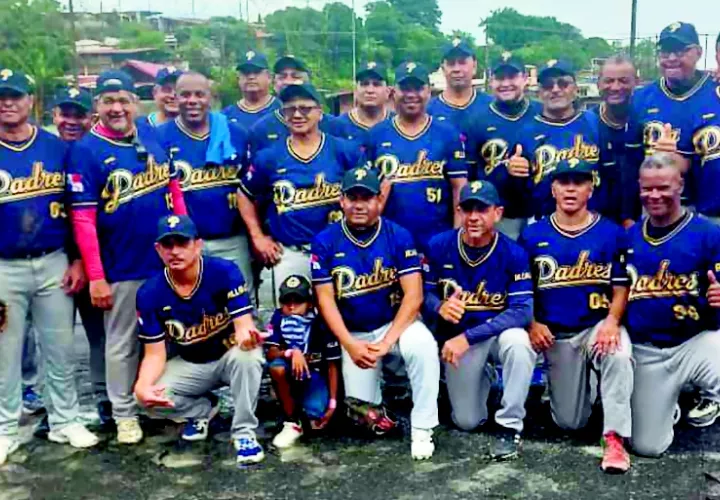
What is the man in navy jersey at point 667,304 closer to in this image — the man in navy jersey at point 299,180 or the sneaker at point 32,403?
the man in navy jersey at point 299,180

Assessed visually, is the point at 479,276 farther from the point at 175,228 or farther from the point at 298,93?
the point at 175,228

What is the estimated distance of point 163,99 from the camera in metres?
6.62

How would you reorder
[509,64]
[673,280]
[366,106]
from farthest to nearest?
[366,106] → [509,64] → [673,280]

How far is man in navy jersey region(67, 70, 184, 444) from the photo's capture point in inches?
195

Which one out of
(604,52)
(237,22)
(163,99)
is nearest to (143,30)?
(237,22)

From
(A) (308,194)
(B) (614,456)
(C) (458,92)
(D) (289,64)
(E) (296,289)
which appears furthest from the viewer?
(D) (289,64)

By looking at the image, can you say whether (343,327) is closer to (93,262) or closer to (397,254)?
(397,254)

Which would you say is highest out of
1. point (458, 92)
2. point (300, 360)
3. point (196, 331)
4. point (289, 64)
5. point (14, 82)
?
point (289, 64)

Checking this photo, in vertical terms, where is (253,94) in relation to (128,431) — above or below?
above

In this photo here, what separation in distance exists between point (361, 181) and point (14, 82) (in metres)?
1.93

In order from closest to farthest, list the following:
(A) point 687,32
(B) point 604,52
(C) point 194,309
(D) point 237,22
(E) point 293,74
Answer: (C) point 194,309, (A) point 687,32, (E) point 293,74, (B) point 604,52, (D) point 237,22

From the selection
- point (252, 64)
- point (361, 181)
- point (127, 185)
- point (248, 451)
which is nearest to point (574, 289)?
point (361, 181)

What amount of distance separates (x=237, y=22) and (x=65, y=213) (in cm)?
5064

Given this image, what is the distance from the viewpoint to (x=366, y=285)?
5.12 m
